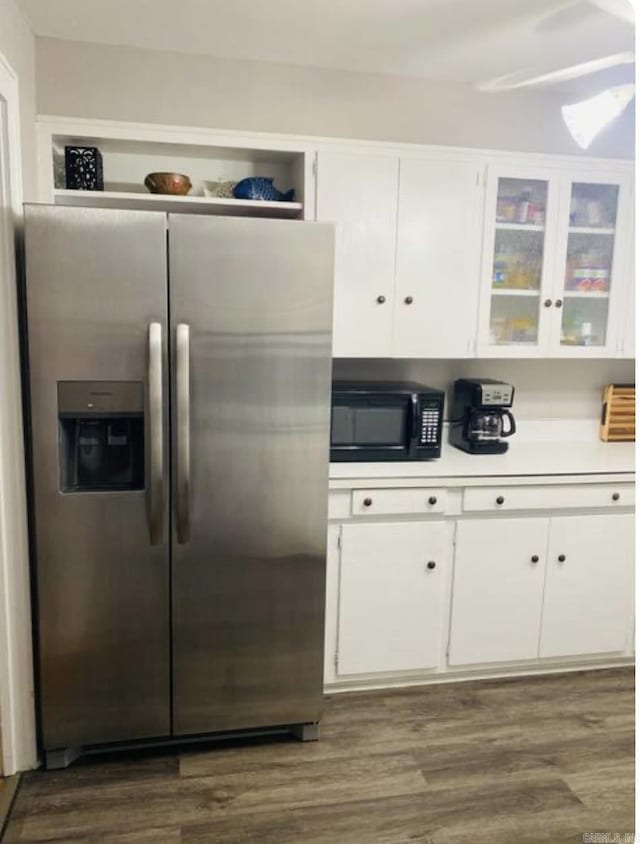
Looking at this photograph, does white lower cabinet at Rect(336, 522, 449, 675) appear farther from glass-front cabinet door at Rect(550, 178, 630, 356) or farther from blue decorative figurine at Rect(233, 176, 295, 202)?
blue decorative figurine at Rect(233, 176, 295, 202)

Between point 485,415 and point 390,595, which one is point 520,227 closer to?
point 485,415

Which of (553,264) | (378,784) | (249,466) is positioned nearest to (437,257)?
(553,264)

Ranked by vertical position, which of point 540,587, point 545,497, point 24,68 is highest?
point 24,68

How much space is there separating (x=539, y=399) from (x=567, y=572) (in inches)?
35.6

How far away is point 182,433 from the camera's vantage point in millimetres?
2055

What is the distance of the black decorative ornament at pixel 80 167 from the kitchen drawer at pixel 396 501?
159cm

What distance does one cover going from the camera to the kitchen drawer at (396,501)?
2506 millimetres

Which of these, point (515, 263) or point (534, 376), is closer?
point (515, 263)

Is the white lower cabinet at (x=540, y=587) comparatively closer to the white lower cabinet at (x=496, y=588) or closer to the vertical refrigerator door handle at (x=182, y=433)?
the white lower cabinet at (x=496, y=588)

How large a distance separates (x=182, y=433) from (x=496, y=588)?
150cm

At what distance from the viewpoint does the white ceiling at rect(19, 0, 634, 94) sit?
2.16 metres

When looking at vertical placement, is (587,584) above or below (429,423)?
below

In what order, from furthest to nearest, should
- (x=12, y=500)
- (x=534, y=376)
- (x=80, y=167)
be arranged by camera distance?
(x=534, y=376), (x=80, y=167), (x=12, y=500)

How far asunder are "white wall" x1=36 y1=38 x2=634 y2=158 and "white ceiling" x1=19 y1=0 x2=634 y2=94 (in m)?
0.06
